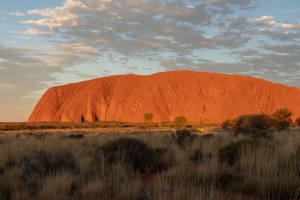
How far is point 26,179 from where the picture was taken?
7727 millimetres

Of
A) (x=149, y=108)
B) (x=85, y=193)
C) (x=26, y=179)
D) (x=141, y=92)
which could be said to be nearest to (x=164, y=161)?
(x=26, y=179)

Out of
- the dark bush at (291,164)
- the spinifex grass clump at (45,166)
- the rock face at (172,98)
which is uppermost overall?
the rock face at (172,98)

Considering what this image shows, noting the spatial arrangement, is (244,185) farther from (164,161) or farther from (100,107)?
(100,107)

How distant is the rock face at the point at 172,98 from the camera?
83.2m

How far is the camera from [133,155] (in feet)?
31.8

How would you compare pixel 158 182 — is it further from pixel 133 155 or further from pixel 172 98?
pixel 172 98

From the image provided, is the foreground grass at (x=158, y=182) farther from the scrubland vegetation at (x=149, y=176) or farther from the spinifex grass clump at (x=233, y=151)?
the spinifex grass clump at (x=233, y=151)

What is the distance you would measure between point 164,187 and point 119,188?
0.85 metres

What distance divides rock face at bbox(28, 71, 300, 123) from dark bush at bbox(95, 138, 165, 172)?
6960 cm

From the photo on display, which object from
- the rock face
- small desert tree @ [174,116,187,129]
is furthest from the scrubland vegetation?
the rock face

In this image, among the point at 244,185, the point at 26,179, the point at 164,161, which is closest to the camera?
the point at 244,185

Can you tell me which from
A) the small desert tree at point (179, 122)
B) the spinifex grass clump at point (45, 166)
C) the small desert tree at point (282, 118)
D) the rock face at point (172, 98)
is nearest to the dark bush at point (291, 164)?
the spinifex grass clump at point (45, 166)

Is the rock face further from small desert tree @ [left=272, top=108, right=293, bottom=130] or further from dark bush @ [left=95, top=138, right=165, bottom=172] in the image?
dark bush @ [left=95, top=138, right=165, bottom=172]

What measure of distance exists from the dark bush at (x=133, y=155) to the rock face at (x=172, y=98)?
6960 cm
